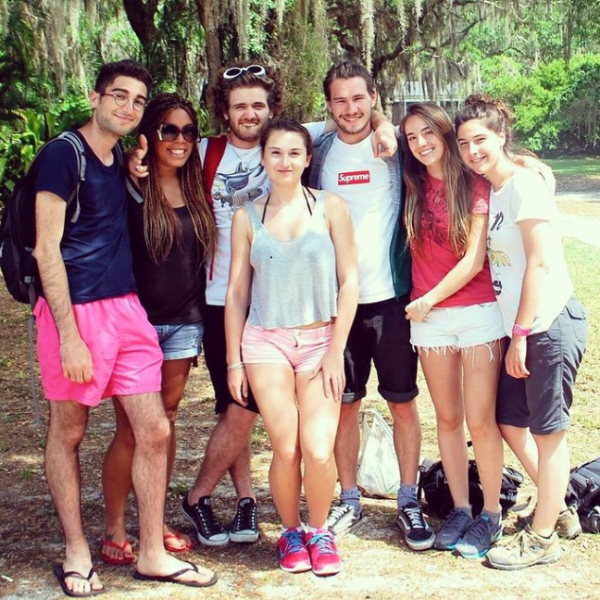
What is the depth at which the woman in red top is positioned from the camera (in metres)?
3.58

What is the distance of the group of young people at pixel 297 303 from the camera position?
11.1ft

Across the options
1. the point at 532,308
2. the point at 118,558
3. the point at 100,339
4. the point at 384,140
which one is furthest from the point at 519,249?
the point at 118,558

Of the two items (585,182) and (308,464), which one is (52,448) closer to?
(308,464)

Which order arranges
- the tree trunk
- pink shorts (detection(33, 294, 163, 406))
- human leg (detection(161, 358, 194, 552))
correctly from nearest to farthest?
pink shorts (detection(33, 294, 163, 406))
human leg (detection(161, 358, 194, 552))
the tree trunk

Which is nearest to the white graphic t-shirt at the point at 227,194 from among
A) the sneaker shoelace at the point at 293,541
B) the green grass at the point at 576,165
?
the sneaker shoelace at the point at 293,541

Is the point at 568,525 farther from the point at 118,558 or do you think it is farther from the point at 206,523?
the point at 118,558

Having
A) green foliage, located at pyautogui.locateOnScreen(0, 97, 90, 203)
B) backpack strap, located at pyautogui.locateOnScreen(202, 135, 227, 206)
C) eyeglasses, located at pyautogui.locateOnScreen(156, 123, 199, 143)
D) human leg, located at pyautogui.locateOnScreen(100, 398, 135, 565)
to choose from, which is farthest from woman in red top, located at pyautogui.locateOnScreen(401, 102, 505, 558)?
green foliage, located at pyautogui.locateOnScreen(0, 97, 90, 203)

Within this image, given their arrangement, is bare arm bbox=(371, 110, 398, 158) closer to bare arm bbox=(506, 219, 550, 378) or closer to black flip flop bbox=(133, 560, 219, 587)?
bare arm bbox=(506, 219, 550, 378)

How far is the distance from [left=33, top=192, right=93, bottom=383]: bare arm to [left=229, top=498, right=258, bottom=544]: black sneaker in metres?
1.05

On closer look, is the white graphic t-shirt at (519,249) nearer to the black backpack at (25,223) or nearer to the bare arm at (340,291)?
the bare arm at (340,291)

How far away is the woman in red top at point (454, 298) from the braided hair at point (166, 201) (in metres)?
0.86

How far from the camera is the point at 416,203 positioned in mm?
3686

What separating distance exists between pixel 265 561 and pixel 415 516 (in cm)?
69

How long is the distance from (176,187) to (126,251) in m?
0.39
